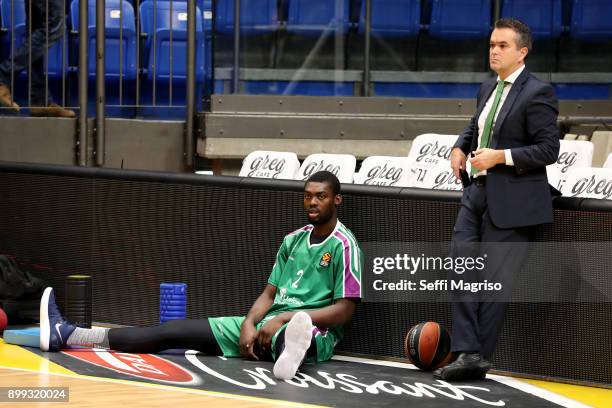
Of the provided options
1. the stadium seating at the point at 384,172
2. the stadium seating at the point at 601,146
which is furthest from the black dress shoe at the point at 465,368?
the stadium seating at the point at 601,146

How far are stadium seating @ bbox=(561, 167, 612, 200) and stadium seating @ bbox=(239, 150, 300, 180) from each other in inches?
88.4

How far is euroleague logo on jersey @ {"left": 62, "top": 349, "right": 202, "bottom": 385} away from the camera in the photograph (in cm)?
671

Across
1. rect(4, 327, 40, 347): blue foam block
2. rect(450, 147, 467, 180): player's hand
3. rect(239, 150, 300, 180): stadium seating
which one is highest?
rect(450, 147, 467, 180): player's hand

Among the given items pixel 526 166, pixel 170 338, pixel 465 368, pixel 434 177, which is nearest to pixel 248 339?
pixel 170 338

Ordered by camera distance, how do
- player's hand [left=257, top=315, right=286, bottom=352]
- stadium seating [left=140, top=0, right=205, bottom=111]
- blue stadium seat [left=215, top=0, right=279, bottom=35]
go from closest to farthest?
player's hand [left=257, top=315, right=286, bottom=352] < blue stadium seat [left=215, top=0, right=279, bottom=35] < stadium seating [left=140, top=0, right=205, bottom=111]

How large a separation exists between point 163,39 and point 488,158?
5.81 m

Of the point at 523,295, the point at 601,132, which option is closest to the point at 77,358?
the point at 523,295

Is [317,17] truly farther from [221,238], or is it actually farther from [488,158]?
[488,158]

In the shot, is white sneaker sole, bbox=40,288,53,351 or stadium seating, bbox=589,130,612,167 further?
stadium seating, bbox=589,130,612,167

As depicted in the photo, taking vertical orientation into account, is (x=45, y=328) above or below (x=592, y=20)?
below

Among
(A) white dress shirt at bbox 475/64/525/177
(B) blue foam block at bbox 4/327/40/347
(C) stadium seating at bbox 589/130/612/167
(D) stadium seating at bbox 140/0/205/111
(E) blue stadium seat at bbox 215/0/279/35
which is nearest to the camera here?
(A) white dress shirt at bbox 475/64/525/177

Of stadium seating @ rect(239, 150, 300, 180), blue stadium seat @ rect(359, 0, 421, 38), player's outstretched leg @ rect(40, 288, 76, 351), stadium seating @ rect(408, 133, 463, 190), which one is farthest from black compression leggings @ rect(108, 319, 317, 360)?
blue stadium seat @ rect(359, 0, 421, 38)

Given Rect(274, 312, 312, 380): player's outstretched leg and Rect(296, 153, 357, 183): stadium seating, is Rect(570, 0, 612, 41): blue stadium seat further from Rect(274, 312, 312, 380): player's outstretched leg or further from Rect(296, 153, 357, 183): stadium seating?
Rect(274, 312, 312, 380): player's outstretched leg

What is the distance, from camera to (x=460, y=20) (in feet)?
37.6
